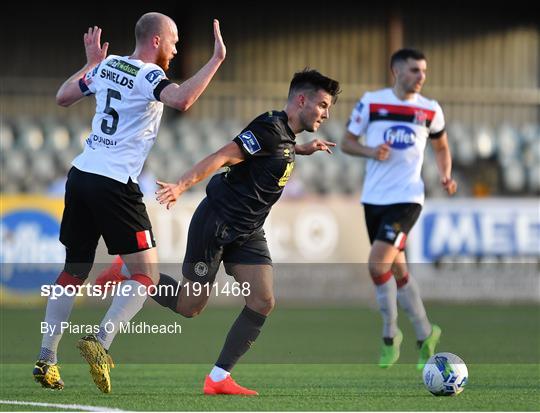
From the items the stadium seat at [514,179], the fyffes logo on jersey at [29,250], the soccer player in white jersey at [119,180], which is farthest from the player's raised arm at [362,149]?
the stadium seat at [514,179]

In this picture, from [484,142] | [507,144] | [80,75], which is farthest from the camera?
[484,142]

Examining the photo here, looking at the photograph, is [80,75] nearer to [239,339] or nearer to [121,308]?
[121,308]

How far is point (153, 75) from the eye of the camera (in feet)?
22.0

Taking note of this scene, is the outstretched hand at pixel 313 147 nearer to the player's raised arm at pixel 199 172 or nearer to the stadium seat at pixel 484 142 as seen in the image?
the player's raised arm at pixel 199 172

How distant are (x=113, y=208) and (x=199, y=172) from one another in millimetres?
681

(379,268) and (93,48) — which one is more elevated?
(93,48)

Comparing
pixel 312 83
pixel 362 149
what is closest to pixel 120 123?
pixel 312 83

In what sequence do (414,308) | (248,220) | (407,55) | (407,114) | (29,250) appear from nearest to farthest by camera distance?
(248,220)
(414,308)
(407,55)
(407,114)
(29,250)

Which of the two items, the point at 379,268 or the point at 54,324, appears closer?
the point at 54,324

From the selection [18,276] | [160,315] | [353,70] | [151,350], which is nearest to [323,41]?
[353,70]

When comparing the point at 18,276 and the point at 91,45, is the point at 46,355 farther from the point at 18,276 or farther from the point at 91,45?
the point at 18,276

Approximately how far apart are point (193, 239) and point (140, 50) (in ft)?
4.04

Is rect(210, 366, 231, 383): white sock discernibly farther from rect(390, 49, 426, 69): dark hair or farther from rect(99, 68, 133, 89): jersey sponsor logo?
rect(390, 49, 426, 69): dark hair

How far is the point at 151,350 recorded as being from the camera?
10.2 m
